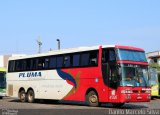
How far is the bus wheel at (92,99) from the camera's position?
24623 mm

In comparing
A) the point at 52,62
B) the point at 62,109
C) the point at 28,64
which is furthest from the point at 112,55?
the point at 28,64

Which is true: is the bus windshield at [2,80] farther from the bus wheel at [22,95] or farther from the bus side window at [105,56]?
the bus side window at [105,56]

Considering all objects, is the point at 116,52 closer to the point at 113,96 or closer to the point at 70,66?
the point at 113,96

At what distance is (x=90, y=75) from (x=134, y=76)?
276cm

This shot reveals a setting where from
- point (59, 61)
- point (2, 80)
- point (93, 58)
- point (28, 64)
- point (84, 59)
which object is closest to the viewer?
point (93, 58)

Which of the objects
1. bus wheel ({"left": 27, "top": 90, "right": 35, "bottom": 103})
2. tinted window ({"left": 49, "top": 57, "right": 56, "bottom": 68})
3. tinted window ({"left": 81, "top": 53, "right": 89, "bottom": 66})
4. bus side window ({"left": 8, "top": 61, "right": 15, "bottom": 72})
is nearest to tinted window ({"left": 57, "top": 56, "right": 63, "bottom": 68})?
tinted window ({"left": 49, "top": 57, "right": 56, "bottom": 68})

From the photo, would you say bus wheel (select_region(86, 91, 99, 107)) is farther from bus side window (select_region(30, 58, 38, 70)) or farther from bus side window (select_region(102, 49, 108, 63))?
bus side window (select_region(30, 58, 38, 70))

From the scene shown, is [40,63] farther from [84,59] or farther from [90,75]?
[90,75]

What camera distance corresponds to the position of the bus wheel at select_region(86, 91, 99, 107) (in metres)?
24.6

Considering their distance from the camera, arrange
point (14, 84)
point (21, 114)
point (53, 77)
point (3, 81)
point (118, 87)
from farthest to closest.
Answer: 1. point (3, 81)
2. point (14, 84)
3. point (53, 77)
4. point (118, 87)
5. point (21, 114)

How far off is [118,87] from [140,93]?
151 centimetres

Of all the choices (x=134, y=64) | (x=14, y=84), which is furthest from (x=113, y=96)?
(x=14, y=84)

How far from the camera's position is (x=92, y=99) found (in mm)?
24859

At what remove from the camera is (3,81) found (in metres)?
37.7
